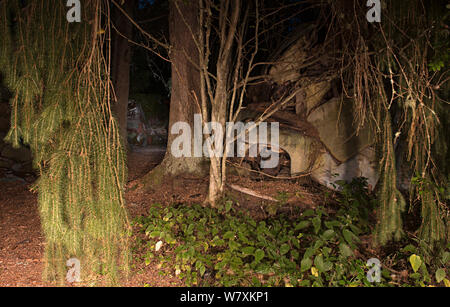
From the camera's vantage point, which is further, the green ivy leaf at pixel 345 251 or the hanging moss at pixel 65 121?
the green ivy leaf at pixel 345 251

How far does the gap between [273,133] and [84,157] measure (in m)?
Result: 3.73

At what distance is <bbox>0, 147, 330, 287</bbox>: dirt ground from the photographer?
2.88 m

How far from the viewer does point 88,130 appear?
2.00 m

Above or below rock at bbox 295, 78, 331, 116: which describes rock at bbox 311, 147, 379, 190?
below

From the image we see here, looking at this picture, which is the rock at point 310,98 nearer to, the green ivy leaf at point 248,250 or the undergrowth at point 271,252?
the undergrowth at point 271,252

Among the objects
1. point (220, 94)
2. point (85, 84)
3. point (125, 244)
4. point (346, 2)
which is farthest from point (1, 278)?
point (346, 2)

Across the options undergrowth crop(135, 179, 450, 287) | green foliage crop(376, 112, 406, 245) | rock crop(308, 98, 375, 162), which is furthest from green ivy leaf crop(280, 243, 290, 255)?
rock crop(308, 98, 375, 162)

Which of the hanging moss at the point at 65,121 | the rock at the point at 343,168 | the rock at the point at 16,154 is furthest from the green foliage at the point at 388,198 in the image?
the rock at the point at 16,154

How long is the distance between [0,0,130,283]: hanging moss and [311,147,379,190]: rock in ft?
12.8

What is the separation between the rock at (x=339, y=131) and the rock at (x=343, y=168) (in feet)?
0.31

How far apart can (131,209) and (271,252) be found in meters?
2.13

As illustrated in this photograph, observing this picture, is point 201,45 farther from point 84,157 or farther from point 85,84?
point 84,157

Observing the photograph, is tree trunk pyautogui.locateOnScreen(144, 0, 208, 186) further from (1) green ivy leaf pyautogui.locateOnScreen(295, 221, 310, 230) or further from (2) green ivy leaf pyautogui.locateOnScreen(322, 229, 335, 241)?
(2) green ivy leaf pyautogui.locateOnScreen(322, 229, 335, 241)

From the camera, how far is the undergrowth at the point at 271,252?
277cm
